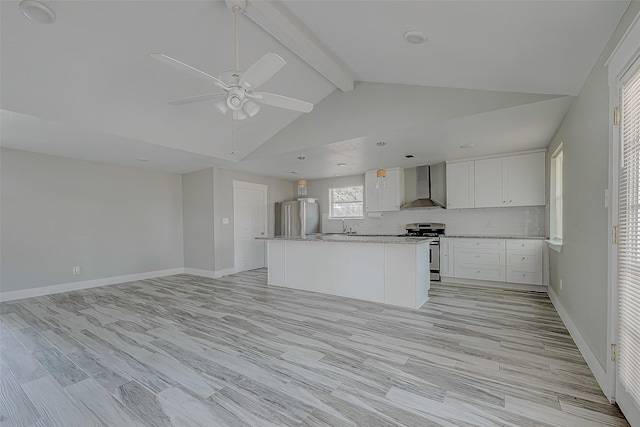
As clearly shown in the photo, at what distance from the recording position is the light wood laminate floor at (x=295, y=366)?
5.91 ft

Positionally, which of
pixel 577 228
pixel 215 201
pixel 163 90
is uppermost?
pixel 163 90

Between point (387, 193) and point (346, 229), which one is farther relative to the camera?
point (346, 229)

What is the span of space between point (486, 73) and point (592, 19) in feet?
3.21

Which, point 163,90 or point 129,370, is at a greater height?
point 163,90

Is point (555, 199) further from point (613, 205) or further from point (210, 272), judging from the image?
point (210, 272)

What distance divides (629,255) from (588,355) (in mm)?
1192

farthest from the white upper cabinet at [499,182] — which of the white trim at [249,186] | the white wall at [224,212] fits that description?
the white wall at [224,212]

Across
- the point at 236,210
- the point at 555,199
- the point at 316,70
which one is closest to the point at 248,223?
the point at 236,210

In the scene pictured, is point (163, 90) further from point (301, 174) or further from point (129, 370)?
point (301, 174)

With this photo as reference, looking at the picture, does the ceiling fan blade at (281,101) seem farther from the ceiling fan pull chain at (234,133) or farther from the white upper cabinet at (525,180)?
the white upper cabinet at (525,180)

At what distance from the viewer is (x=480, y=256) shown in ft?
16.9

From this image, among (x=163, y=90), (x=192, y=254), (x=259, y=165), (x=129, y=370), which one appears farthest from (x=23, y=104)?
(x=192, y=254)

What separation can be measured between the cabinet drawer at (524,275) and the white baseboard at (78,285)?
7.02m

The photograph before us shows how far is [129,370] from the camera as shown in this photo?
2354mm
